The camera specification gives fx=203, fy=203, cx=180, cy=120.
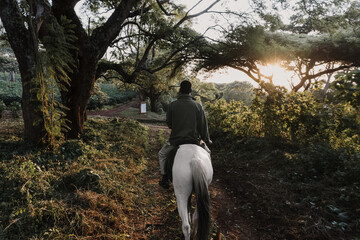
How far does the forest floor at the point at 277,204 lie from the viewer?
340cm

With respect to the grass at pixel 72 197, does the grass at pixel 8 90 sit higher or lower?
higher

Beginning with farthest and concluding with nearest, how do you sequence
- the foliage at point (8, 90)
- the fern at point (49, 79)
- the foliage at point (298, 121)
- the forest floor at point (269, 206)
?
the foliage at point (8, 90)
the foliage at point (298, 121)
the fern at point (49, 79)
the forest floor at point (269, 206)

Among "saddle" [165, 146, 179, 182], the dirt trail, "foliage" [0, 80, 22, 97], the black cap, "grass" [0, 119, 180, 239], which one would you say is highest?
"foliage" [0, 80, 22, 97]

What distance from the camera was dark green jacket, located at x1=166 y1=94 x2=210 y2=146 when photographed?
3.45m

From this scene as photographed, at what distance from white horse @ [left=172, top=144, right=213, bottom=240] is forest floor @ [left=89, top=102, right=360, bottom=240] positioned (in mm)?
394

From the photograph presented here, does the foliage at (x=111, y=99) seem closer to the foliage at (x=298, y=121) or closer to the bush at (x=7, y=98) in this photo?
the bush at (x=7, y=98)

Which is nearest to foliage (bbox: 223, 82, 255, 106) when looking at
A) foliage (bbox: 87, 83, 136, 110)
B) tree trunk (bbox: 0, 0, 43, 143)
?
foliage (bbox: 87, 83, 136, 110)

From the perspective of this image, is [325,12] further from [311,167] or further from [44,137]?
[44,137]

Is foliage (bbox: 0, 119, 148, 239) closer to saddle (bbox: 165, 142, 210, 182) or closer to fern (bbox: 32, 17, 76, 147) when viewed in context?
fern (bbox: 32, 17, 76, 147)

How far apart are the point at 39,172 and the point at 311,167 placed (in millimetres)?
6150

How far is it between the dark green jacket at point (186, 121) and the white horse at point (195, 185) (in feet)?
1.32

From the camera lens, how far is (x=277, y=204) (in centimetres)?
420

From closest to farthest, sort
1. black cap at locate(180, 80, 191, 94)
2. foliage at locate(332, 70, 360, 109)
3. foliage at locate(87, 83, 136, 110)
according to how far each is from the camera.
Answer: black cap at locate(180, 80, 191, 94) < foliage at locate(332, 70, 360, 109) < foliage at locate(87, 83, 136, 110)

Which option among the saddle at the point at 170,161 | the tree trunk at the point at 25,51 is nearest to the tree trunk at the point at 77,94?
the tree trunk at the point at 25,51
